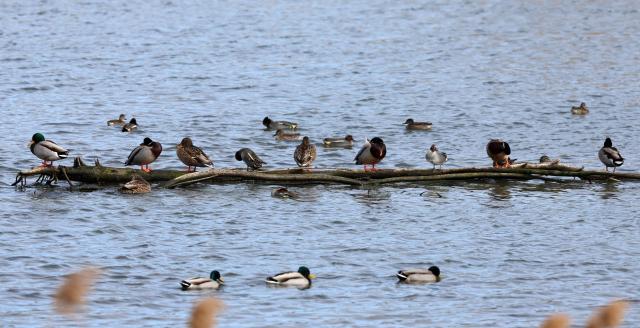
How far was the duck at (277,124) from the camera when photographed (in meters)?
28.3

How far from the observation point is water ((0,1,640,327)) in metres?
15.5

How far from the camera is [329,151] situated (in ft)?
86.4

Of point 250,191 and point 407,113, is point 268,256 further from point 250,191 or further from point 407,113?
point 407,113

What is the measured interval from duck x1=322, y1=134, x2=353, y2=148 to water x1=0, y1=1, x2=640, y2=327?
0.71 m

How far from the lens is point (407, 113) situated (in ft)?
103

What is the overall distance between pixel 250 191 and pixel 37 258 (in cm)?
495

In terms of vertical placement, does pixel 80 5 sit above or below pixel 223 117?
above

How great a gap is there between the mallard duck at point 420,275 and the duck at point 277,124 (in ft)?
41.1

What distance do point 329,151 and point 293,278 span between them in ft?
36.1

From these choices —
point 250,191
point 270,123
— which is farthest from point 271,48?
point 250,191

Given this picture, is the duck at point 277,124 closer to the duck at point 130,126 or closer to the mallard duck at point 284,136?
the mallard duck at point 284,136

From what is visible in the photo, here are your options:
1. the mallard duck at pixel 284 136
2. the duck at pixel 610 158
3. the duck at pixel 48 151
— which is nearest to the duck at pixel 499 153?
the duck at pixel 610 158

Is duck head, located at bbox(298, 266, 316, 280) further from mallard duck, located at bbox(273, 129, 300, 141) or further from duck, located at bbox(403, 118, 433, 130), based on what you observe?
duck, located at bbox(403, 118, 433, 130)

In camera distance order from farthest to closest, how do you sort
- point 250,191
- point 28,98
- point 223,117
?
point 28,98, point 223,117, point 250,191
